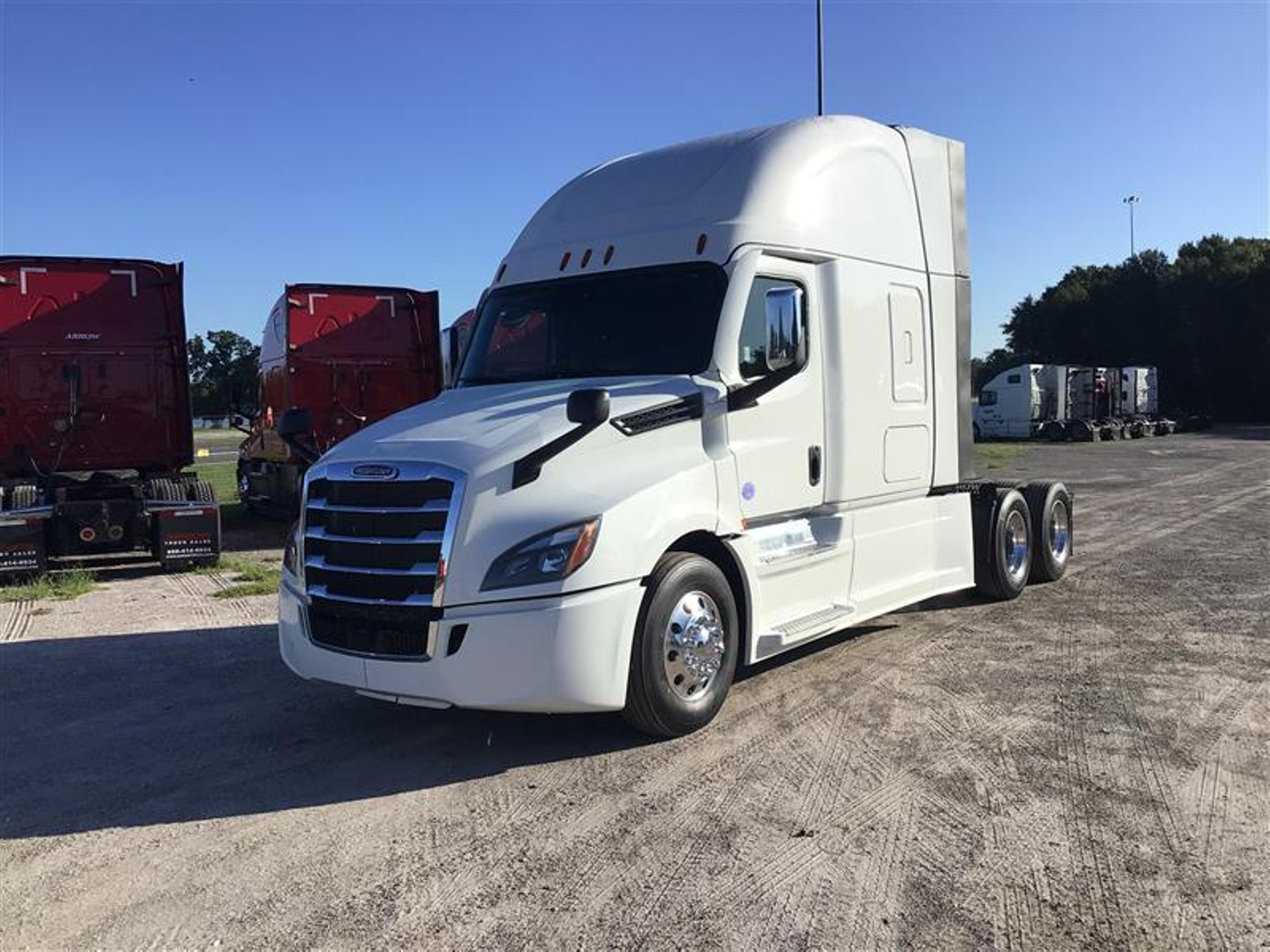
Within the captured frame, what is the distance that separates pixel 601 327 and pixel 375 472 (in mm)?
1863

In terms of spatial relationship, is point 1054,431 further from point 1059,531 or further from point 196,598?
point 196,598

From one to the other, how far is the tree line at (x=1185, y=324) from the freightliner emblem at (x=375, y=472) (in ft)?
197

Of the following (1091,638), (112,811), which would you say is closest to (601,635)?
(112,811)

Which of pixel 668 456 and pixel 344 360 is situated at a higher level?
pixel 344 360

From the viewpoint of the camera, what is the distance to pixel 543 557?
192 inches

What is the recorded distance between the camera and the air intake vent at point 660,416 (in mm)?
5320

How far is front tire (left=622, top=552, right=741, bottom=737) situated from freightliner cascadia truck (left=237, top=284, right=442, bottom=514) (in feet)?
33.3

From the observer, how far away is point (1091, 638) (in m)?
7.62

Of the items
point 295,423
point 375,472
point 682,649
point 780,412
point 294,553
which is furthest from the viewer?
point 295,423

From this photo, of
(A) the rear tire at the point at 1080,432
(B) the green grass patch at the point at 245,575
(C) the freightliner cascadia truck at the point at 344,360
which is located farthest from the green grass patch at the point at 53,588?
(A) the rear tire at the point at 1080,432

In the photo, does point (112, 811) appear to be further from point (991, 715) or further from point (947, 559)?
point (947, 559)

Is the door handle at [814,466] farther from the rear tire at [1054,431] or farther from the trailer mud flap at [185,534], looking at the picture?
the rear tire at [1054,431]

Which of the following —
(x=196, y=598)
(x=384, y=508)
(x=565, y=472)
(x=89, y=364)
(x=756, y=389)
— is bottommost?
(x=196, y=598)

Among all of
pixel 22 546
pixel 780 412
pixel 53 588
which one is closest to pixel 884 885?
pixel 780 412
